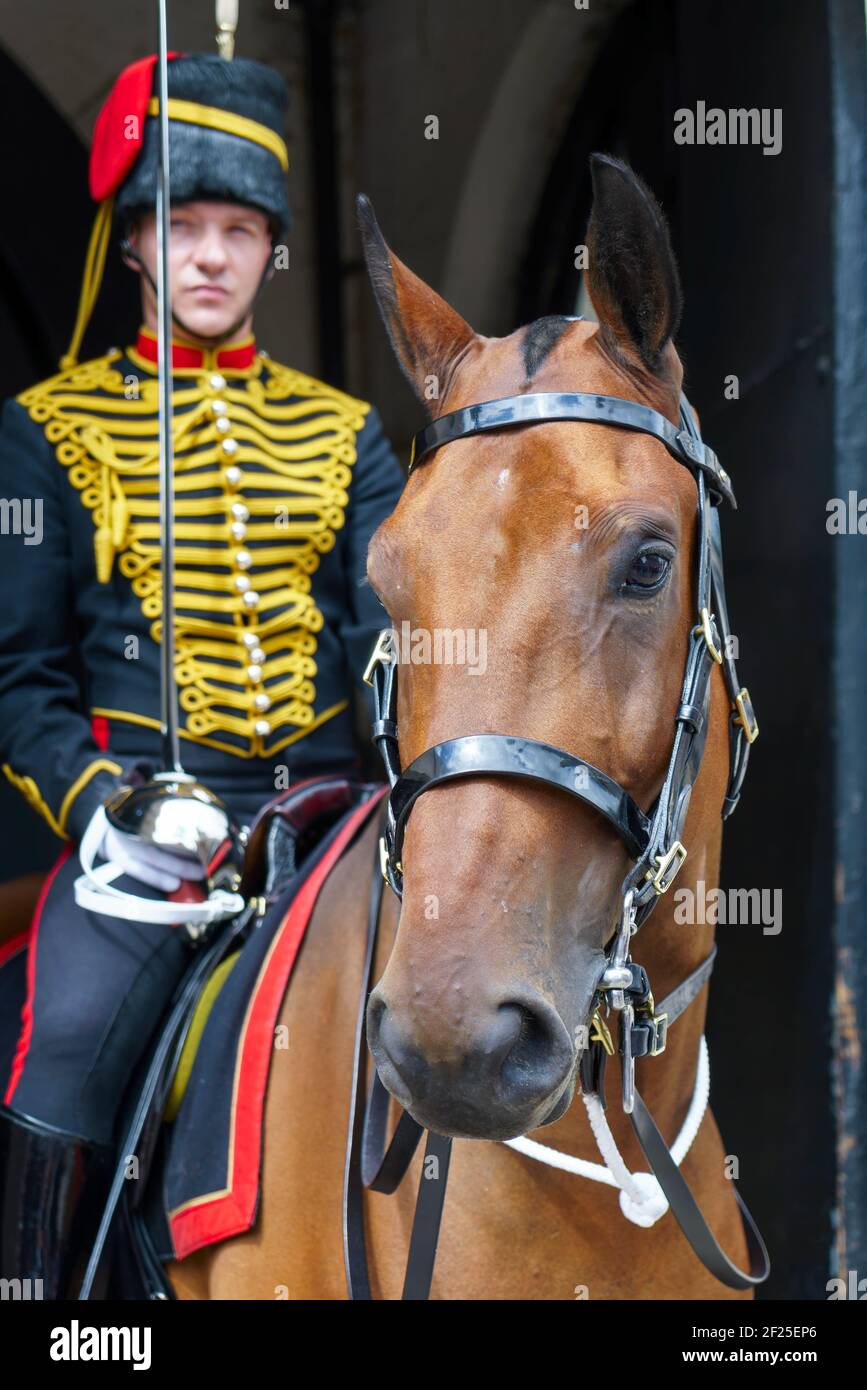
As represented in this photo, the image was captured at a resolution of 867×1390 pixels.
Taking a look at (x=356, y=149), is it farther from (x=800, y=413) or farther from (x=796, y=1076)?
(x=796, y=1076)

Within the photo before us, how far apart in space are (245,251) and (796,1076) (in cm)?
197

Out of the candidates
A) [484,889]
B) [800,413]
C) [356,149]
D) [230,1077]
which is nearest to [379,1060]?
[484,889]

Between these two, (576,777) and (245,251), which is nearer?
(576,777)

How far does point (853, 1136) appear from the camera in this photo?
8.83ft

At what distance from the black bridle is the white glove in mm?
452

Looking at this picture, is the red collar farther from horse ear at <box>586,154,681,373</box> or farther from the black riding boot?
the black riding boot

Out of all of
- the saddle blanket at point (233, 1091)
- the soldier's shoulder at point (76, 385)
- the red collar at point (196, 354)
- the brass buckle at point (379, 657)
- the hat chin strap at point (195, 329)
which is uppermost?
the hat chin strap at point (195, 329)

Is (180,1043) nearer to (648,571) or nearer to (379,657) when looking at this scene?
(379,657)

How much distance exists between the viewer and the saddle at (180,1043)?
2.02m

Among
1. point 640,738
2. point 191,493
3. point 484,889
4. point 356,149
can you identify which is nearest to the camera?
point 484,889

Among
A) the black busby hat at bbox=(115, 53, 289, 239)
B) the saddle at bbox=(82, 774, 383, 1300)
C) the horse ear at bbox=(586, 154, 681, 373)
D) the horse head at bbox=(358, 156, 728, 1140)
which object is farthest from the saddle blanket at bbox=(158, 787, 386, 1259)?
the black busby hat at bbox=(115, 53, 289, 239)

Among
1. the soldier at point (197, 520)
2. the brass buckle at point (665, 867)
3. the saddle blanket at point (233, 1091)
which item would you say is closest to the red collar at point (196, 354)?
the soldier at point (197, 520)

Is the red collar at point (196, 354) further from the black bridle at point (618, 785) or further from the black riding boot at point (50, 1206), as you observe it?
the black riding boot at point (50, 1206)

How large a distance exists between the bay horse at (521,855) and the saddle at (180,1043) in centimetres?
10
